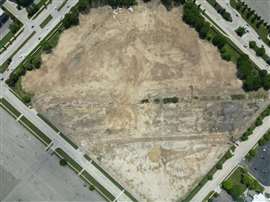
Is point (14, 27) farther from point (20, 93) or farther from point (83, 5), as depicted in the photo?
point (83, 5)

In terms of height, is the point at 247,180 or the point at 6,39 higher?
the point at 247,180

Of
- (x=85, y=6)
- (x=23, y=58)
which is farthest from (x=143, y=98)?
(x=23, y=58)

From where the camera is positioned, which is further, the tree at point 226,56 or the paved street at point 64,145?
the tree at point 226,56

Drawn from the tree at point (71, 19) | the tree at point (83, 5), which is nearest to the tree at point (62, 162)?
the tree at point (71, 19)

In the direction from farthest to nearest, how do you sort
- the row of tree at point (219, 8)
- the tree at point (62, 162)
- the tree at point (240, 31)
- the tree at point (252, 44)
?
the row of tree at point (219, 8), the tree at point (252, 44), the tree at point (240, 31), the tree at point (62, 162)

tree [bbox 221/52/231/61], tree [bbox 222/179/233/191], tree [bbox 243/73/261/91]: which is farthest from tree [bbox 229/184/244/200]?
tree [bbox 221/52/231/61]

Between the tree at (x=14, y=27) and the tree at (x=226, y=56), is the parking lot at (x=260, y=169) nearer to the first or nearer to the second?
the tree at (x=226, y=56)

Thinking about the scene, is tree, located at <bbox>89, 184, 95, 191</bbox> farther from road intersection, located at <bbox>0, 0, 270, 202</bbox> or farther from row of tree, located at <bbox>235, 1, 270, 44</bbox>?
row of tree, located at <bbox>235, 1, 270, 44</bbox>
